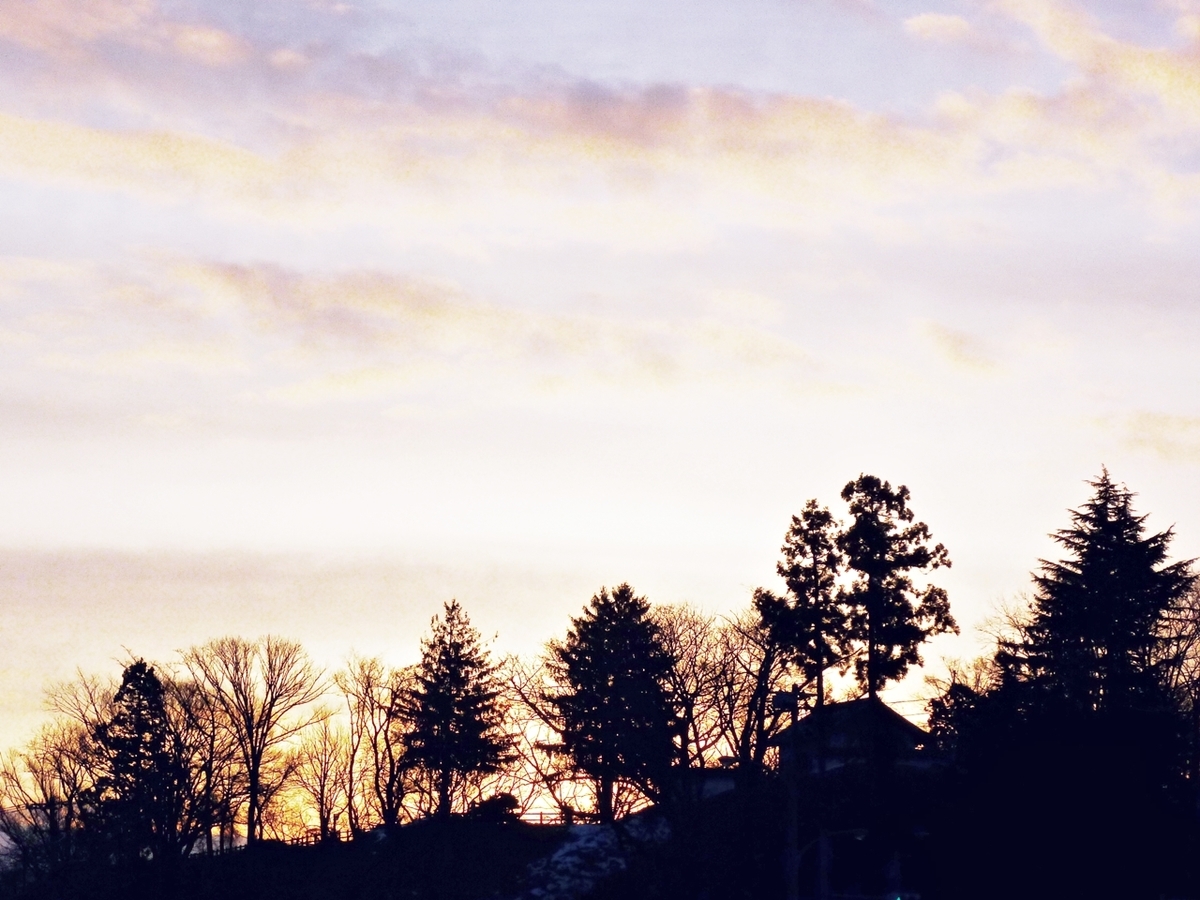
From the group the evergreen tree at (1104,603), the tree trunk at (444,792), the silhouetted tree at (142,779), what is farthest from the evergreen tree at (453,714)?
the evergreen tree at (1104,603)

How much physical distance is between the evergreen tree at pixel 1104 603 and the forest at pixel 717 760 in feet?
0.49

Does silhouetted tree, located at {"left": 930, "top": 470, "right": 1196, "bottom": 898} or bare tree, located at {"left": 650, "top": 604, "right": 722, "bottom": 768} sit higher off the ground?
bare tree, located at {"left": 650, "top": 604, "right": 722, "bottom": 768}

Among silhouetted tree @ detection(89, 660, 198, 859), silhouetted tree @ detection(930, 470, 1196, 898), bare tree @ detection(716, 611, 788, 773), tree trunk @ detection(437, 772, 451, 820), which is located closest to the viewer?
silhouetted tree @ detection(930, 470, 1196, 898)

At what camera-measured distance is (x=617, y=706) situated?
250 feet

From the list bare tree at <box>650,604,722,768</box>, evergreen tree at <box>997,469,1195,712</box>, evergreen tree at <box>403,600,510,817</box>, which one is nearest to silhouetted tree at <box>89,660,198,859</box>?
evergreen tree at <box>403,600,510,817</box>

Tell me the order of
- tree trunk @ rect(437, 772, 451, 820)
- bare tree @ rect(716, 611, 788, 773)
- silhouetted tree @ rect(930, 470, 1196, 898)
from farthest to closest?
1. tree trunk @ rect(437, 772, 451, 820)
2. bare tree @ rect(716, 611, 788, 773)
3. silhouetted tree @ rect(930, 470, 1196, 898)

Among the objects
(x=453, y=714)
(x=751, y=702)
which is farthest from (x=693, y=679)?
(x=453, y=714)

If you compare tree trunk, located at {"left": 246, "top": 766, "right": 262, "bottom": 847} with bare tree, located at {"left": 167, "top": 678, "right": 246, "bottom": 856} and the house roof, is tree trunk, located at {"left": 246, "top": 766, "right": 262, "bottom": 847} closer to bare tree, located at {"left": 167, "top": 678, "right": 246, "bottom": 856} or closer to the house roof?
bare tree, located at {"left": 167, "top": 678, "right": 246, "bottom": 856}

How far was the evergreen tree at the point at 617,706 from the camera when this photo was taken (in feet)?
243

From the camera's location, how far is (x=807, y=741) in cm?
7469

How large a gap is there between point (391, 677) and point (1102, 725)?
6491 cm

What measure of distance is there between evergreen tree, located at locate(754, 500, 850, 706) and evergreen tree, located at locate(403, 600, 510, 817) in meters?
27.7

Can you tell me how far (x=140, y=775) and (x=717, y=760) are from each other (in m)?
33.4

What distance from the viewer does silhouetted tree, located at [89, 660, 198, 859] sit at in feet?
282
